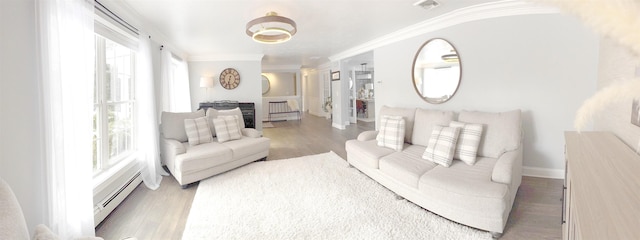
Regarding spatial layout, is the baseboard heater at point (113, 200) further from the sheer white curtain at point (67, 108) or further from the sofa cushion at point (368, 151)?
the sofa cushion at point (368, 151)

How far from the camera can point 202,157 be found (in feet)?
11.5

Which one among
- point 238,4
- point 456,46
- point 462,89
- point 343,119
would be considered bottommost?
point 343,119

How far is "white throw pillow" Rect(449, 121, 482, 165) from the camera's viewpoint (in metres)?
2.84

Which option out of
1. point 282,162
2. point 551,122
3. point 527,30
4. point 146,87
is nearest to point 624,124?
point 551,122

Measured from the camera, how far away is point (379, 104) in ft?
18.1

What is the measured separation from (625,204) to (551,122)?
315 cm

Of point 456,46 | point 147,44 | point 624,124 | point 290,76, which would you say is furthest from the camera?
point 290,76

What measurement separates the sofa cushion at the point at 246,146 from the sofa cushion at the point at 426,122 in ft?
7.34

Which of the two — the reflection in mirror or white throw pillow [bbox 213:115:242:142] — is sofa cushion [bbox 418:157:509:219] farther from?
the reflection in mirror

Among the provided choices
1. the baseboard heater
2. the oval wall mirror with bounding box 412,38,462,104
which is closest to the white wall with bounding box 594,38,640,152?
the oval wall mirror with bounding box 412,38,462,104

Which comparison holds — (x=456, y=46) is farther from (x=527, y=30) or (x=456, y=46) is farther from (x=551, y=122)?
(x=551, y=122)

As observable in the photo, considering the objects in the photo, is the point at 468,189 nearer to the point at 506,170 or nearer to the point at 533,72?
the point at 506,170

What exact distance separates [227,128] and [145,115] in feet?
3.74

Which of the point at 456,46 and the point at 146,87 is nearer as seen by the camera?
the point at 146,87
